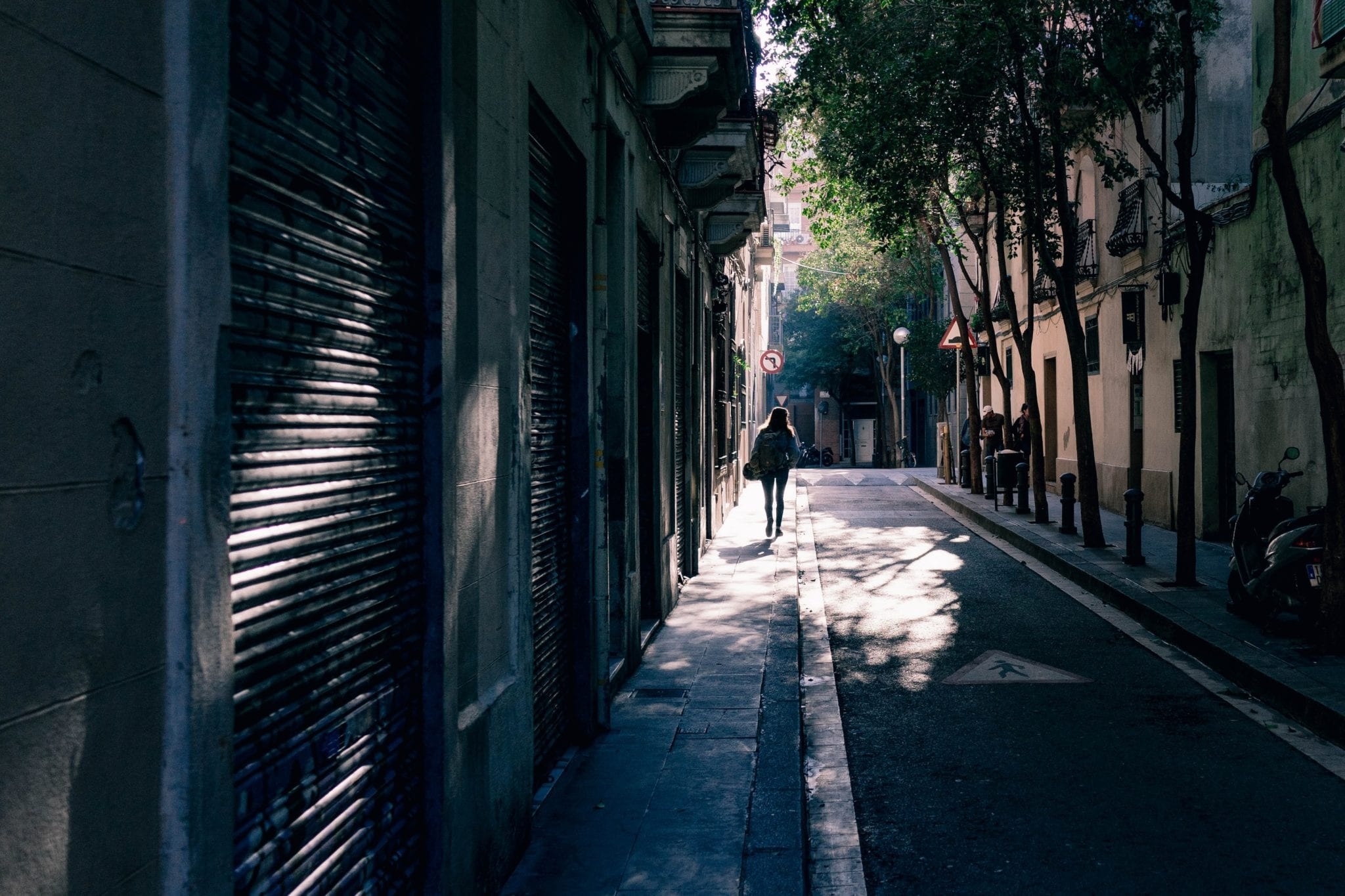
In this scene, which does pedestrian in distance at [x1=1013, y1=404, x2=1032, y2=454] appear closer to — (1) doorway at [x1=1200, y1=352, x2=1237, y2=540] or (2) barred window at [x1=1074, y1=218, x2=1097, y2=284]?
(2) barred window at [x1=1074, y1=218, x2=1097, y2=284]

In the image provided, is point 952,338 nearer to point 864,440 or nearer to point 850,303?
point 850,303

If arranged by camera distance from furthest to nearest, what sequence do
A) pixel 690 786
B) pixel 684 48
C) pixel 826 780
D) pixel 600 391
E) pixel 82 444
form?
1. pixel 684 48
2. pixel 600 391
3. pixel 826 780
4. pixel 690 786
5. pixel 82 444

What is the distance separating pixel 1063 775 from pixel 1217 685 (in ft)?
8.72

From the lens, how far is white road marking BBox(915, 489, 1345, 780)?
639 centimetres

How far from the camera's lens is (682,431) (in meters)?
13.5

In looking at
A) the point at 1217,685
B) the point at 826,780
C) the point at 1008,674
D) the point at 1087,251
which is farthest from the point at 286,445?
the point at 1087,251

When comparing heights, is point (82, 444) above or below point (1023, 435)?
below

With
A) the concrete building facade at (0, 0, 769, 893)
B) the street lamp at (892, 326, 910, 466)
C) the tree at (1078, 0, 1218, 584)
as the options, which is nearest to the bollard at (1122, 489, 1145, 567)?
the tree at (1078, 0, 1218, 584)

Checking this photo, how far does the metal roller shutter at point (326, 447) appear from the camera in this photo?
2650 mm

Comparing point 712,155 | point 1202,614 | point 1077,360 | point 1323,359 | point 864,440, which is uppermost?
point 712,155

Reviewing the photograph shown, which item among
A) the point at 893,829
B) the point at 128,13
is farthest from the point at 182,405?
the point at 893,829

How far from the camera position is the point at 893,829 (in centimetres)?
538

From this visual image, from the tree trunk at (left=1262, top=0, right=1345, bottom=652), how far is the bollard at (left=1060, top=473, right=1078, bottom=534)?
7.96 m

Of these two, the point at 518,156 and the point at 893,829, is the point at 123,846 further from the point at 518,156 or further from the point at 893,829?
the point at 893,829
